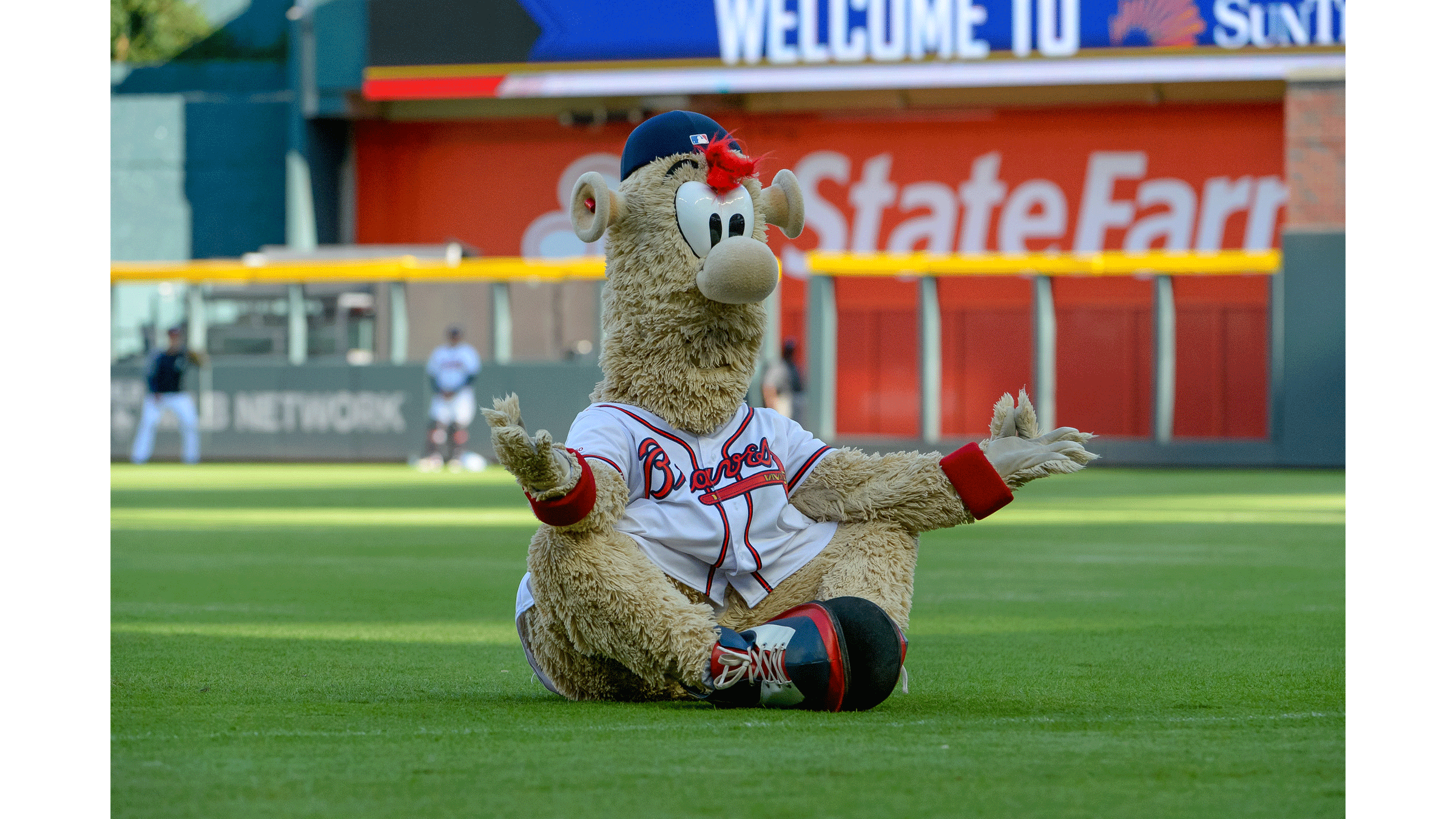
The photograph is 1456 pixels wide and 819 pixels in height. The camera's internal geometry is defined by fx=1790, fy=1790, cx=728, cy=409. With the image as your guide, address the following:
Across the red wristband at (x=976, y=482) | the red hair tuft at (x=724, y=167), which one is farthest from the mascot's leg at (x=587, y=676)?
the red hair tuft at (x=724, y=167)

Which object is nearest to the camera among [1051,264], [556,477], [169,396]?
[556,477]

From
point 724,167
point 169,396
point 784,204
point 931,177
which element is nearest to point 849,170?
point 931,177

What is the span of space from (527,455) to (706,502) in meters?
0.64

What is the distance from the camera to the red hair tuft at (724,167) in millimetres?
4531

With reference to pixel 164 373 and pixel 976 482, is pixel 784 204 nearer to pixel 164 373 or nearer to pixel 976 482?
pixel 976 482

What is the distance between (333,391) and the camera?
23453mm

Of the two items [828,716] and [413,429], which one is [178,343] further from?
[828,716]

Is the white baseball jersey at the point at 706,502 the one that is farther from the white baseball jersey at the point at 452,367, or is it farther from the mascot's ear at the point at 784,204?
the white baseball jersey at the point at 452,367

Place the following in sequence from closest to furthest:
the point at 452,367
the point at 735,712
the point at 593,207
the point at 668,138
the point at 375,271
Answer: the point at 735,712, the point at 593,207, the point at 668,138, the point at 452,367, the point at 375,271

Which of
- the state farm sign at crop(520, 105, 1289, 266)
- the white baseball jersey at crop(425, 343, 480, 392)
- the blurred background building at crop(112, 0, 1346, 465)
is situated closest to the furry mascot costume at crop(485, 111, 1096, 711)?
the white baseball jersey at crop(425, 343, 480, 392)

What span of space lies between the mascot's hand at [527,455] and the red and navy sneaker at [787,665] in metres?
0.52

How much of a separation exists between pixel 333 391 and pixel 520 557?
14.6 metres

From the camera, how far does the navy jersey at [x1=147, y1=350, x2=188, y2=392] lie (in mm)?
21875

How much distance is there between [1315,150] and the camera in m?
22.1
